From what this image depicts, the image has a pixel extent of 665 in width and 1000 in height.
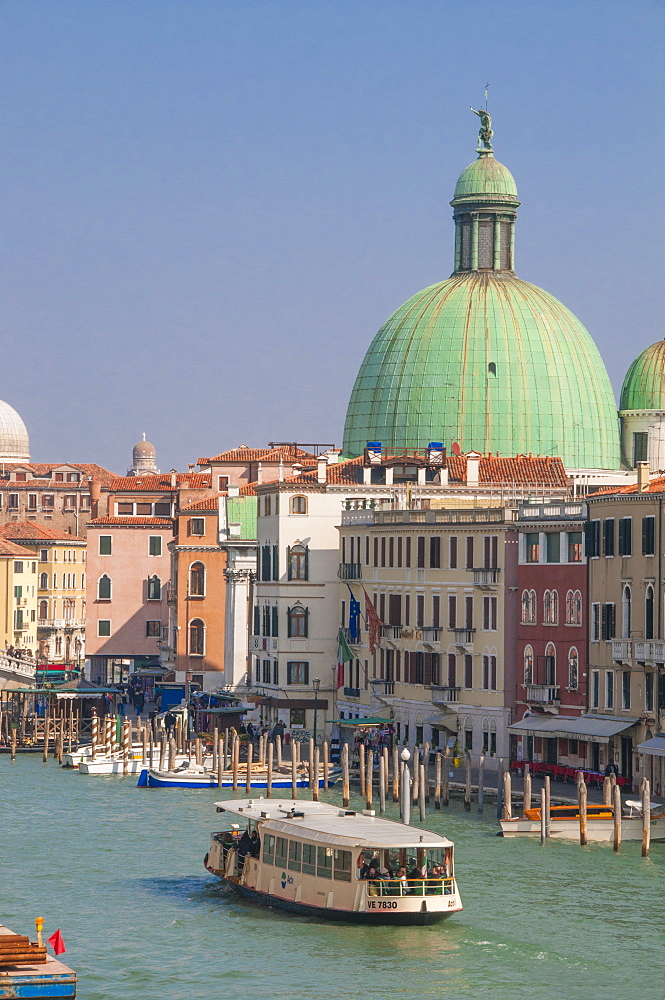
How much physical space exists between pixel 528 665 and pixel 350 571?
12219 mm

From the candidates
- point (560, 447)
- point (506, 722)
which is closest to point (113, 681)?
point (560, 447)

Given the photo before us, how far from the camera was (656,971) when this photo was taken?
36594 mm

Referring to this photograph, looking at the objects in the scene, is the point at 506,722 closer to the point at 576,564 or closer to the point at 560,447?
the point at 576,564

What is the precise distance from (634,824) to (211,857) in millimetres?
9746

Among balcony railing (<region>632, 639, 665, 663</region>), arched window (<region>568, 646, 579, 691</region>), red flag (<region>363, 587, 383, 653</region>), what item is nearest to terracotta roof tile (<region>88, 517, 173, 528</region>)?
red flag (<region>363, 587, 383, 653</region>)

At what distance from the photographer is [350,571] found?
7225cm

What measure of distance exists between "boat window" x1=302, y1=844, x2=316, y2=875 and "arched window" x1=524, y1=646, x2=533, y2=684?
67.9ft

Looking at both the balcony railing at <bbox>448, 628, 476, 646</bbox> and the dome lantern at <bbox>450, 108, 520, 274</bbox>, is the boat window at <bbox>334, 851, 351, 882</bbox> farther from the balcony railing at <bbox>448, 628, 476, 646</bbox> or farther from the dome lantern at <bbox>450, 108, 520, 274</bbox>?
the dome lantern at <bbox>450, 108, 520, 274</bbox>

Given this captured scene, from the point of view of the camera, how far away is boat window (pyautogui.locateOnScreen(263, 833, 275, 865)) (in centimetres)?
4219

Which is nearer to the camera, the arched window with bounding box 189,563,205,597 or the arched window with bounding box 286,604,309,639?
the arched window with bounding box 286,604,309,639

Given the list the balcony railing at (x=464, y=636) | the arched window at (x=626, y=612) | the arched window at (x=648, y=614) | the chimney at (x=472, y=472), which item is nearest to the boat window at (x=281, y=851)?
the arched window at (x=648, y=614)

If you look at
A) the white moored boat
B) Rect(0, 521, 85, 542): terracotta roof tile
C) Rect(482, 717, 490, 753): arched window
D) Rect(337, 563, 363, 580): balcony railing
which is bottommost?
the white moored boat

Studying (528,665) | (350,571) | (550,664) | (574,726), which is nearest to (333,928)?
(574,726)

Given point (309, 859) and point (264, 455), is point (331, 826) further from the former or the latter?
point (264, 455)
